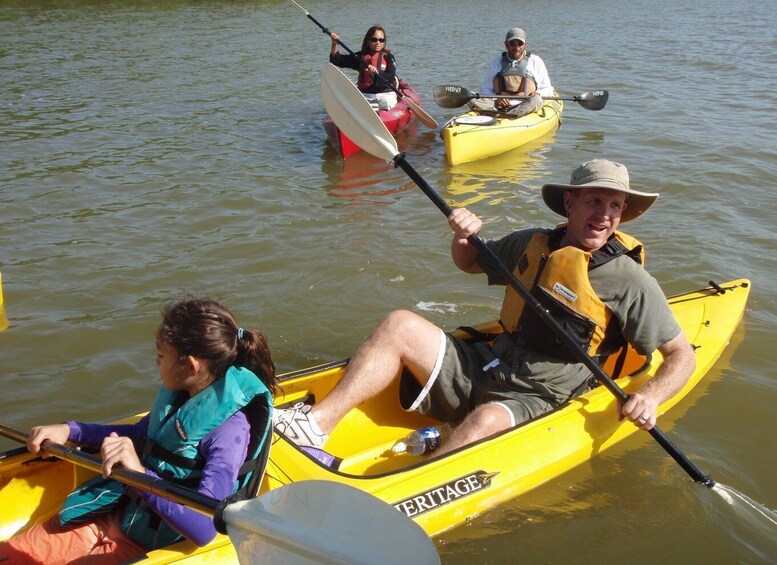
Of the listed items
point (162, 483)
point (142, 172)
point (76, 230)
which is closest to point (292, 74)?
point (142, 172)

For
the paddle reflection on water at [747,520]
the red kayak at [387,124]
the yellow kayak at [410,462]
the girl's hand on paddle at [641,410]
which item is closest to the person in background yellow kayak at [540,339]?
the girl's hand on paddle at [641,410]

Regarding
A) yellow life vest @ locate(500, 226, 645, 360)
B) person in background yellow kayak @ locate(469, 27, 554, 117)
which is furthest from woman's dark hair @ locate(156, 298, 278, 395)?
person in background yellow kayak @ locate(469, 27, 554, 117)

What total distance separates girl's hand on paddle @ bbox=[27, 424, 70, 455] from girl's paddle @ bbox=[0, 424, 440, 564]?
743 mm

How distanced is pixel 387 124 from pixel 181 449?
6.69 metres

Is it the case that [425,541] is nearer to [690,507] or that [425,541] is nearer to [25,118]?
[690,507]

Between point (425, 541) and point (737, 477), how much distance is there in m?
2.39

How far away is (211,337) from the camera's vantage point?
247 cm

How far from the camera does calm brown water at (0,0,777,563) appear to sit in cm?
358

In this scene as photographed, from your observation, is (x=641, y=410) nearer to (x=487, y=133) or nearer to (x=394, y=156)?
(x=394, y=156)

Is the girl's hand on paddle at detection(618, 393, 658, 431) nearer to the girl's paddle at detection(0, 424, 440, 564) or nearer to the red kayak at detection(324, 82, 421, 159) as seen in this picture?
the girl's paddle at detection(0, 424, 440, 564)

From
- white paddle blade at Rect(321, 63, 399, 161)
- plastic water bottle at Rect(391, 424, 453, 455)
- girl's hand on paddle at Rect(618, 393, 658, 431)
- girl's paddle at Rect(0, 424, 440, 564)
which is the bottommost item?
plastic water bottle at Rect(391, 424, 453, 455)

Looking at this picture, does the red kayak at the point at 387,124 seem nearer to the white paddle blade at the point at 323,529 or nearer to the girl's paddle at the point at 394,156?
the girl's paddle at the point at 394,156

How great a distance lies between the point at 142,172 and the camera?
25.3 feet

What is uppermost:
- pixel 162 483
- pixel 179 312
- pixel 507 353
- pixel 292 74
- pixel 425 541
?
pixel 179 312
